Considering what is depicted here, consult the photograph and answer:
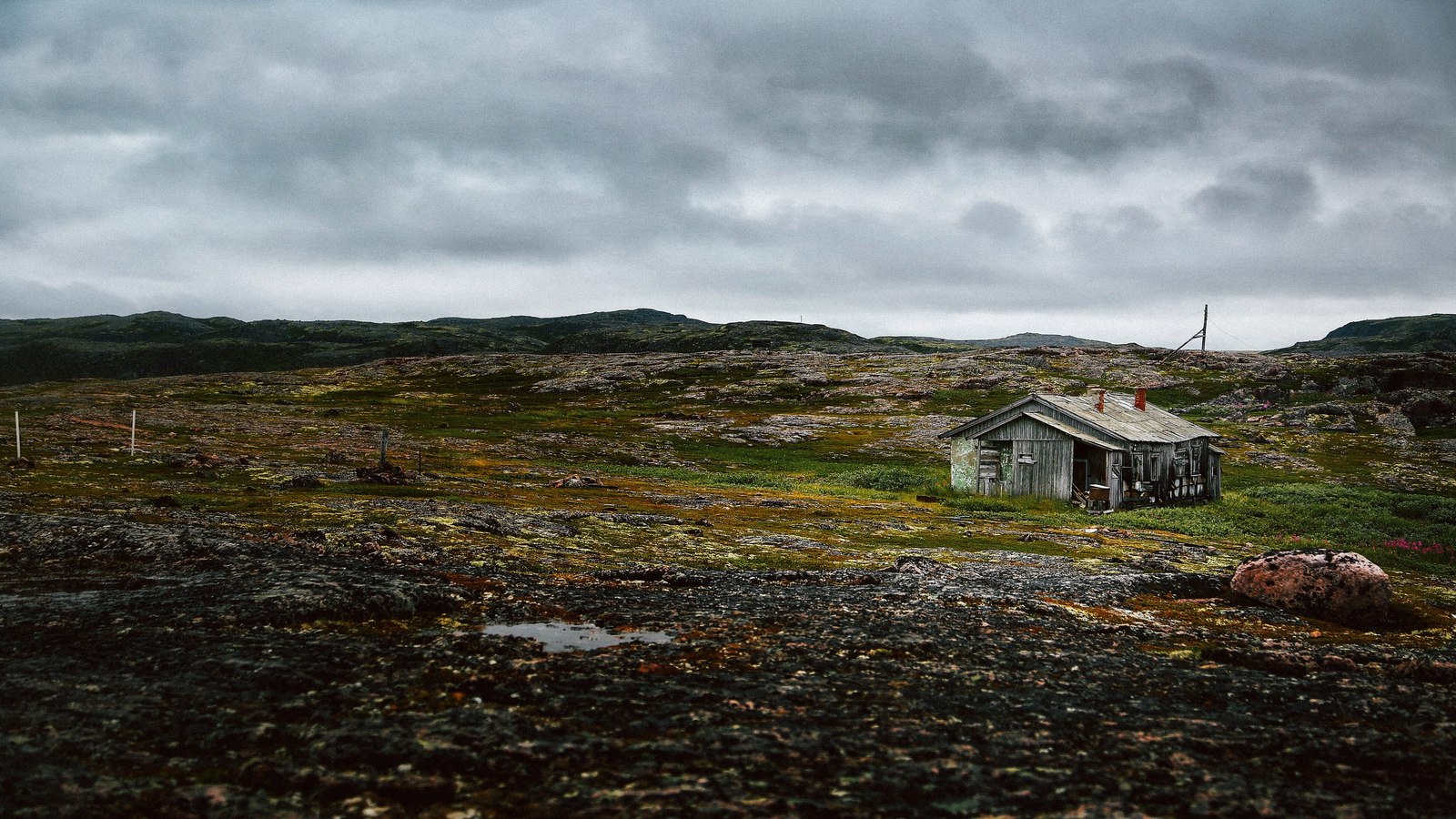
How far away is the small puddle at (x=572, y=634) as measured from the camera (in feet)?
54.5

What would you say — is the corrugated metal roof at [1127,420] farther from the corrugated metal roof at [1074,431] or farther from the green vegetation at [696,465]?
the green vegetation at [696,465]

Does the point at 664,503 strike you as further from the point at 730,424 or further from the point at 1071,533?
the point at 730,424

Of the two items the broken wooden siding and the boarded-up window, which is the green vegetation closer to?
the broken wooden siding

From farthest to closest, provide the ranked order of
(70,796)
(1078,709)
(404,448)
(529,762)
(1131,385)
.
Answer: (1131,385) → (404,448) → (1078,709) → (529,762) → (70,796)

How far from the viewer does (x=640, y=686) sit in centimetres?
1402

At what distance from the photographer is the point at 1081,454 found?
57.2 m

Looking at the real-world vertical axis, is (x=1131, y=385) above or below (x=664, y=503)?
above

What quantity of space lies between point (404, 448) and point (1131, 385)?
127 m

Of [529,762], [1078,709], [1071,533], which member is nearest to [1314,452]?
[1071,533]

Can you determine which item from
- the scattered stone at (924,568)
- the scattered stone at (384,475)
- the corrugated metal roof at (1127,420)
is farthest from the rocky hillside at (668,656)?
the corrugated metal roof at (1127,420)

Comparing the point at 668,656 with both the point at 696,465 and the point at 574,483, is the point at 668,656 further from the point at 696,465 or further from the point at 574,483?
the point at 696,465

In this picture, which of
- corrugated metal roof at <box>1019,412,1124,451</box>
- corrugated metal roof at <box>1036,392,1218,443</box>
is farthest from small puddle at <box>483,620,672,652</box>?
corrugated metal roof at <box>1036,392,1218,443</box>

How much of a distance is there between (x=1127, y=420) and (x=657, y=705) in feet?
189

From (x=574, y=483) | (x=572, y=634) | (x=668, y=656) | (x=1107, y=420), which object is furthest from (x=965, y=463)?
(x=668, y=656)
